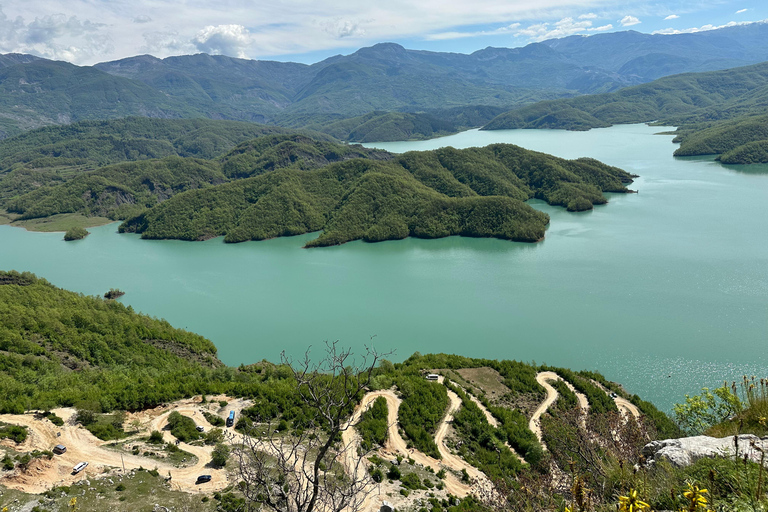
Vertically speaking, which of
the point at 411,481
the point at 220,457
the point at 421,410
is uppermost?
the point at 220,457

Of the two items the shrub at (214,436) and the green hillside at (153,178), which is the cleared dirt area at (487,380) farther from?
the green hillside at (153,178)

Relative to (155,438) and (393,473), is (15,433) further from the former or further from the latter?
(393,473)

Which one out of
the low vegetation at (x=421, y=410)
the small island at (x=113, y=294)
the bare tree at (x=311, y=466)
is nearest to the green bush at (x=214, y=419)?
the bare tree at (x=311, y=466)

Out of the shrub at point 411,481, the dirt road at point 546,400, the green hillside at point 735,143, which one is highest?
the green hillside at point 735,143

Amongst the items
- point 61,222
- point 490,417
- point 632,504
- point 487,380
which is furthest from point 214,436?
point 61,222

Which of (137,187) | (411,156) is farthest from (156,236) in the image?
(411,156)

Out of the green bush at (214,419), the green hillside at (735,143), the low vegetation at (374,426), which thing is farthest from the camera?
the green hillside at (735,143)
